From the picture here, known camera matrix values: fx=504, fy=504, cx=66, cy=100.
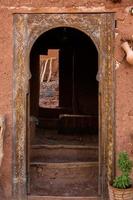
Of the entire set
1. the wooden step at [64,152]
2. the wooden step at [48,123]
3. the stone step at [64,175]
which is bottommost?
the stone step at [64,175]

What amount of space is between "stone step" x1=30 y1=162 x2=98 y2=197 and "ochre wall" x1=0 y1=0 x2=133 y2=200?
110cm

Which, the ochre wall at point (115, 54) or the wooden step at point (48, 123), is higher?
the ochre wall at point (115, 54)

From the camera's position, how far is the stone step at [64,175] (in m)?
7.67

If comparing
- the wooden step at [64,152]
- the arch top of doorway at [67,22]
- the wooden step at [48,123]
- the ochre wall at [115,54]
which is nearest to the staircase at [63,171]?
the wooden step at [64,152]

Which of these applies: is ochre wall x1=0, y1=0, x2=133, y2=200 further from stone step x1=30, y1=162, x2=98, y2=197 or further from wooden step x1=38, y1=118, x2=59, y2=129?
wooden step x1=38, y1=118, x2=59, y2=129

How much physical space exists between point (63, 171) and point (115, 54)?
2134 mm

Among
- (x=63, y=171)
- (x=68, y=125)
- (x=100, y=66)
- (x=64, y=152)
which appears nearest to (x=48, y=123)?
(x=68, y=125)

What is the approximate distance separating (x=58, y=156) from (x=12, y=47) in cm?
238

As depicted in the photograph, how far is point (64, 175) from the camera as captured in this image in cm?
775

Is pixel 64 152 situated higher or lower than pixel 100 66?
lower

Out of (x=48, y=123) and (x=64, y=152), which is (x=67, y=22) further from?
(x=48, y=123)

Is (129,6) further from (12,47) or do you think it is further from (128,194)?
(128,194)

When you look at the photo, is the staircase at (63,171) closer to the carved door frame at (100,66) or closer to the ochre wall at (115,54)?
the carved door frame at (100,66)

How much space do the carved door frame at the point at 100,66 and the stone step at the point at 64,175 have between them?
33.1 inches
